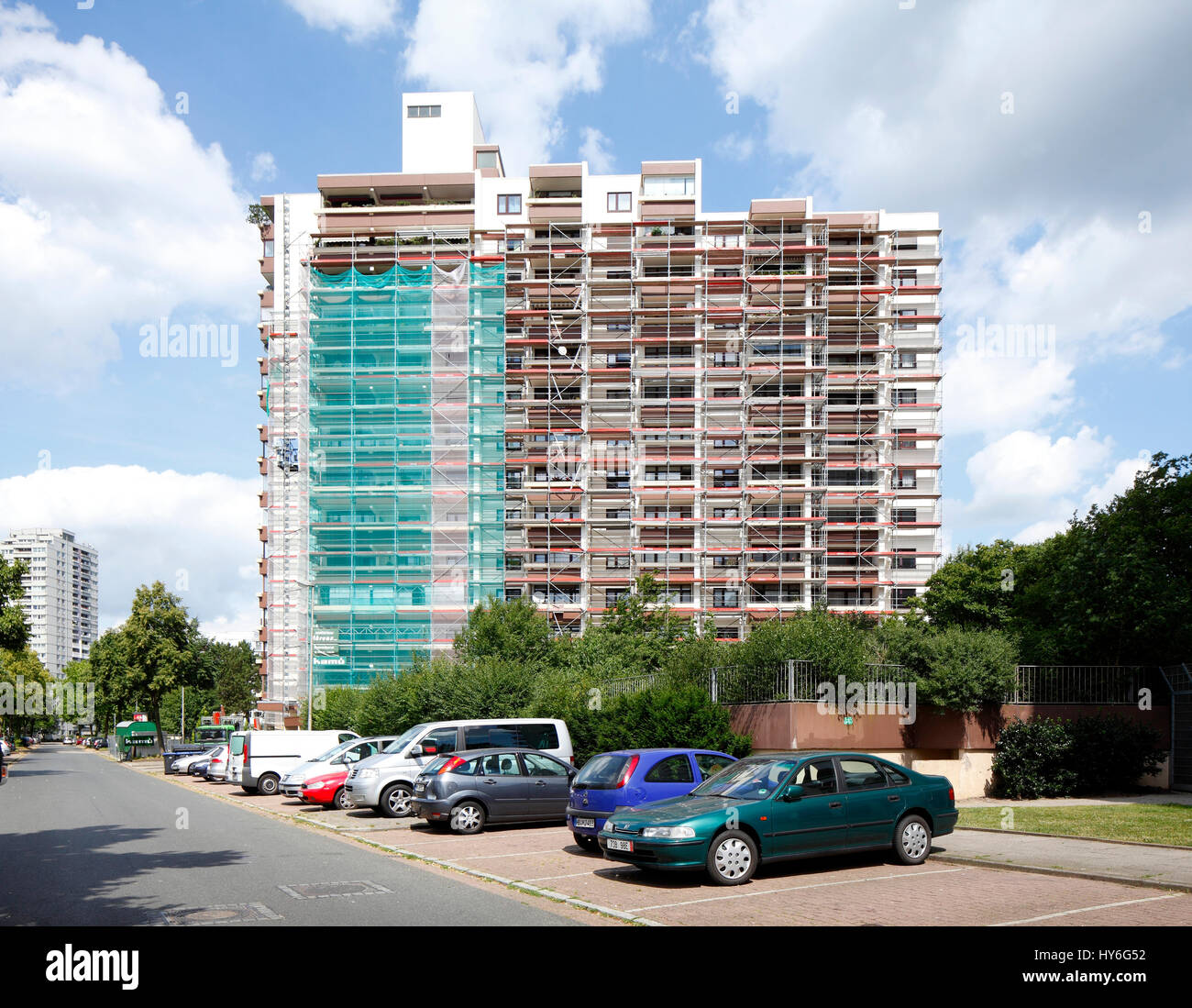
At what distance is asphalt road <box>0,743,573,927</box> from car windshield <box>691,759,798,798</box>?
3003 millimetres

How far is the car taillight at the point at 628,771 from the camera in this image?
14.8m

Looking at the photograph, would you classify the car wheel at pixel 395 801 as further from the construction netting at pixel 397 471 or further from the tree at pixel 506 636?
the construction netting at pixel 397 471

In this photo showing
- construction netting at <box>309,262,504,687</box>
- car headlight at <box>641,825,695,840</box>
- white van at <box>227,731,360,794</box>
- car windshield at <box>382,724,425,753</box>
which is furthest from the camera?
construction netting at <box>309,262,504,687</box>

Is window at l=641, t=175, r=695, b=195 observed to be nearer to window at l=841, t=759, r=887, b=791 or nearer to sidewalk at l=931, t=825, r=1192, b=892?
sidewalk at l=931, t=825, r=1192, b=892

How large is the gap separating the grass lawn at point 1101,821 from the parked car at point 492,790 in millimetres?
7165

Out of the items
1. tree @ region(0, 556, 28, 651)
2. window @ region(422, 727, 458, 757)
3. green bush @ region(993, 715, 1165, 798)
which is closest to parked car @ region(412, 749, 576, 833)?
window @ region(422, 727, 458, 757)

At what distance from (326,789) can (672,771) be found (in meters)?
12.9

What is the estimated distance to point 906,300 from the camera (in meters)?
71.1

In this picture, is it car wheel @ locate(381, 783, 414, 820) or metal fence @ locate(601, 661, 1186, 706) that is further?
metal fence @ locate(601, 661, 1186, 706)

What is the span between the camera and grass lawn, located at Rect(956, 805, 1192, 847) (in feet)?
49.2

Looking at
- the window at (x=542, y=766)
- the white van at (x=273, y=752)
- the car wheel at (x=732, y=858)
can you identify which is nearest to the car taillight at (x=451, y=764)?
the window at (x=542, y=766)
